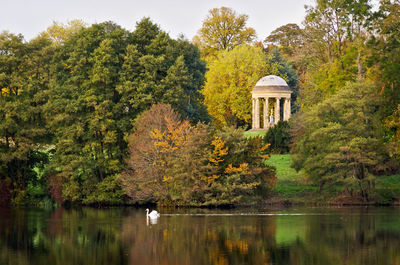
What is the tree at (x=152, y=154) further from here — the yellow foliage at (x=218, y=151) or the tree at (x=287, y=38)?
the tree at (x=287, y=38)

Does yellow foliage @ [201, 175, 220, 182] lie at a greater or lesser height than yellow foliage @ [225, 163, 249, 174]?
lesser

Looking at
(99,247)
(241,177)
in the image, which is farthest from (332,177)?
(99,247)

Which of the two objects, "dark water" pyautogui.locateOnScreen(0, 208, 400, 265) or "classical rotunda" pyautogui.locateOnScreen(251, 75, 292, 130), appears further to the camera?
"classical rotunda" pyautogui.locateOnScreen(251, 75, 292, 130)

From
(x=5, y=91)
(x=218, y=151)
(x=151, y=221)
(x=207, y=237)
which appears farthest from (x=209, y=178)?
(x=5, y=91)

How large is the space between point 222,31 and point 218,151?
4339cm

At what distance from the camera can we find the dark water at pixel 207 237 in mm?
27594

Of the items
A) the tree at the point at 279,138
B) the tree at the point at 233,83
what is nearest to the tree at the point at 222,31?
the tree at the point at 233,83

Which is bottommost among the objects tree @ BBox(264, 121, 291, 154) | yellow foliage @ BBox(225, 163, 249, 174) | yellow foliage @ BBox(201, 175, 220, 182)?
yellow foliage @ BBox(201, 175, 220, 182)

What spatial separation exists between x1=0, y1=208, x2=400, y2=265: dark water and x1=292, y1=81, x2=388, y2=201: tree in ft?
11.3

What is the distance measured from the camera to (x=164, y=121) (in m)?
49.0

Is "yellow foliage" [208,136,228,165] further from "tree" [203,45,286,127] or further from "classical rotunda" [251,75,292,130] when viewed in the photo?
"tree" [203,45,286,127]

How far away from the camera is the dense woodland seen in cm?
4681

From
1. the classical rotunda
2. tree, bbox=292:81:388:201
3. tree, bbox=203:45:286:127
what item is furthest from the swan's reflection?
tree, bbox=203:45:286:127

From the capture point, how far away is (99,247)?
101 feet
